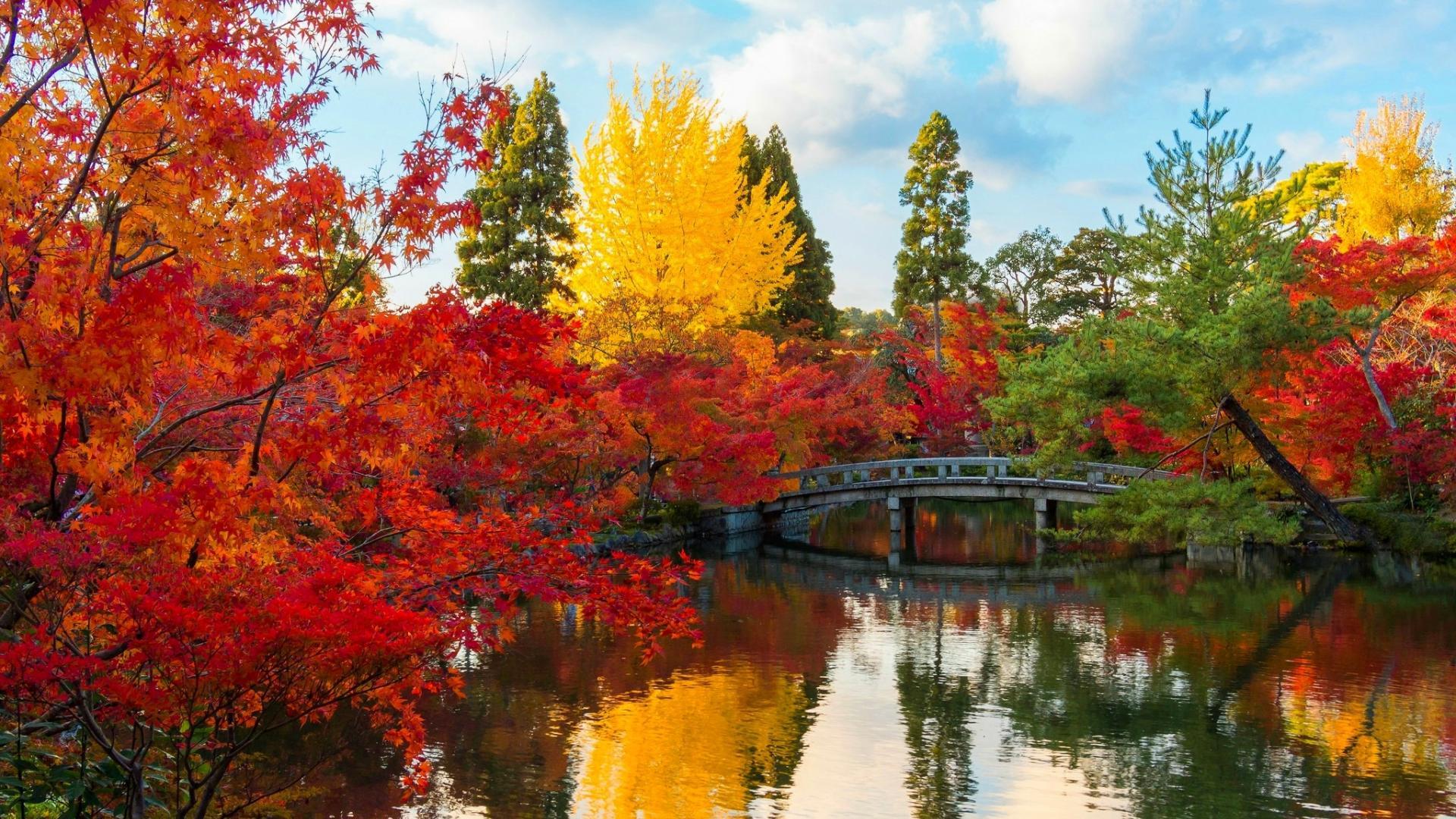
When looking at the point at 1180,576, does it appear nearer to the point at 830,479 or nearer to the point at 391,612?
the point at 830,479

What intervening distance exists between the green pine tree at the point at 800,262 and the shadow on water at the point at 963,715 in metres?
18.8

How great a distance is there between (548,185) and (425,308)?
20.2 meters

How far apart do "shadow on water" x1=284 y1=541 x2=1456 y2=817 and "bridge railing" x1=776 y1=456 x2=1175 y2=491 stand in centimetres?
558

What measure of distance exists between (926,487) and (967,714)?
1524 centimetres

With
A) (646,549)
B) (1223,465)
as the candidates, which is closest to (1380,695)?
(1223,465)

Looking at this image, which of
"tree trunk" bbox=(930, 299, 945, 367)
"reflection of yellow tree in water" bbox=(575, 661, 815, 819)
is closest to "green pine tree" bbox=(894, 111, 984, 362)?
"tree trunk" bbox=(930, 299, 945, 367)

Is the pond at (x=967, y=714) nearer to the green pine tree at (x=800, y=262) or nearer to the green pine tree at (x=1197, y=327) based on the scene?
the green pine tree at (x=1197, y=327)

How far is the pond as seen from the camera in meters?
8.48

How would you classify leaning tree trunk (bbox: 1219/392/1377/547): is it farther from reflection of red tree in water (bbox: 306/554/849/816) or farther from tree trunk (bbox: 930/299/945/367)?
tree trunk (bbox: 930/299/945/367)

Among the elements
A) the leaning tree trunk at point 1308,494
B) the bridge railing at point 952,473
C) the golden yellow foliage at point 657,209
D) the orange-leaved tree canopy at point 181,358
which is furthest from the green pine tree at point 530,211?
the orange-leaved tree canopy at point 181,358

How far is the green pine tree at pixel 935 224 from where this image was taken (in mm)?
33125

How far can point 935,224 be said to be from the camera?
110 ft

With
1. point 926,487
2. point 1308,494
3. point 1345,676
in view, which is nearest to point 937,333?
point 926,487

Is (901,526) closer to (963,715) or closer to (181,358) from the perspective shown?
(963,715)
